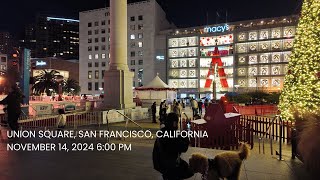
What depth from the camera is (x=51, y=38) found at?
176 m

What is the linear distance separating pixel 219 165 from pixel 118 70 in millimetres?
19293

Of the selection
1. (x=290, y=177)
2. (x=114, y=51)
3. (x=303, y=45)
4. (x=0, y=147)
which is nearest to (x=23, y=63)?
(x=114, y=51)

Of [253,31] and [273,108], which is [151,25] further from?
[273,108]

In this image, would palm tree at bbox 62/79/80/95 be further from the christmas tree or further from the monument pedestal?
the christmas tree

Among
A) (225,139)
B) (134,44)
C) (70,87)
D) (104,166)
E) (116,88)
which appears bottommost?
(104,166)

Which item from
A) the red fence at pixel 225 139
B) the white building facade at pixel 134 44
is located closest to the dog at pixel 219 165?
the red fence at pixel 225 139

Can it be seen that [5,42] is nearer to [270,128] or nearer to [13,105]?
[13,105]

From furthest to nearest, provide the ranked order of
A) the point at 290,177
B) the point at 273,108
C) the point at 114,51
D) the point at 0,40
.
A: the point at 0,40, the point at 273,108, the point at 114,51, the point at 290,177

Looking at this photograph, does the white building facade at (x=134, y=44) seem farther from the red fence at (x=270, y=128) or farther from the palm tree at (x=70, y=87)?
the red fence at (x=270, y=128)

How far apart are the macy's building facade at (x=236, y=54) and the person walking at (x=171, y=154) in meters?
65.2

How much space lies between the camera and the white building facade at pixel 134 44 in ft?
289

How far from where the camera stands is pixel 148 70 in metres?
88.5

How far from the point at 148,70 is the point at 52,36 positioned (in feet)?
359

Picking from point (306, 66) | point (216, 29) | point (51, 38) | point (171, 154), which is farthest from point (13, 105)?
point (51, 38)
